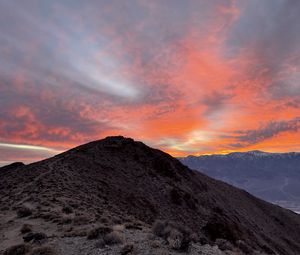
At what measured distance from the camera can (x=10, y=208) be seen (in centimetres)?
3372

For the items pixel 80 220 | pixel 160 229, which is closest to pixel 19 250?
pixel 80 220

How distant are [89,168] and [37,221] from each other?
3033cm

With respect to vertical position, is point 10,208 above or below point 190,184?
below

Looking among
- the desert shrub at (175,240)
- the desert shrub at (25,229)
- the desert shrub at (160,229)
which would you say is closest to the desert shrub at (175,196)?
the desert shrub at (25,229)

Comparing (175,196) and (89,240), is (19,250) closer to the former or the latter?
(89,240)

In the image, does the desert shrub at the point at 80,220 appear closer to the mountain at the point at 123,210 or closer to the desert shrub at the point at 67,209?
the mountain at the point at 123,210

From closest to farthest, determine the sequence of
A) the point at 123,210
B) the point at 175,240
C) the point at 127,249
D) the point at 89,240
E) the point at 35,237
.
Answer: the point at 127,249
the point at 175,240
the point at 89,240
the point at 35,237
the point at 123,210

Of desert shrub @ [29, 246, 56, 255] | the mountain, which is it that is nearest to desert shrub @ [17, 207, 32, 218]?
the mountain

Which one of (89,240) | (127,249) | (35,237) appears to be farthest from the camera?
(35,237)

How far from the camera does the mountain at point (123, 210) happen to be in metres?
19.2

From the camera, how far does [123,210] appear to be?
41281 mm

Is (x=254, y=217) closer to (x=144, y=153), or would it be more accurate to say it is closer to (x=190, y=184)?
(x=190, y=184)

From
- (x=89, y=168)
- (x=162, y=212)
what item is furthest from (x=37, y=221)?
(x=89, y=168)

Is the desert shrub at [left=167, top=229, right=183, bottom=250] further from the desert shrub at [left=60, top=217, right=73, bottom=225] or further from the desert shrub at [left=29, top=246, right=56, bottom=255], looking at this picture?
the desert shrub at [left=60, top=217, right=73, bottom=225]
